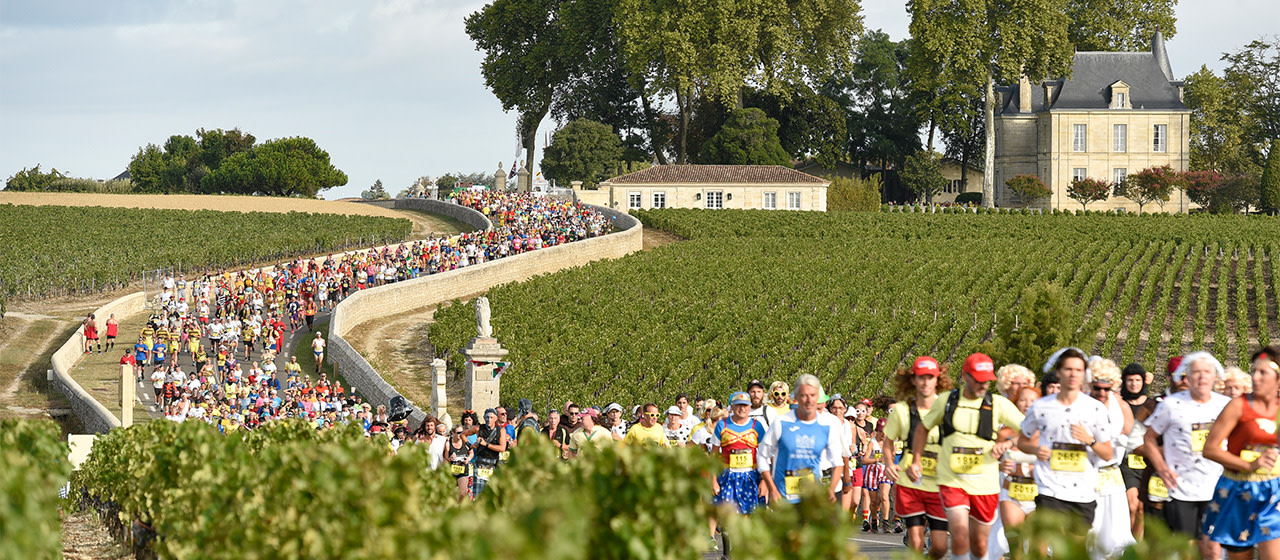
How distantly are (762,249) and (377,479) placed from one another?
49.4 m

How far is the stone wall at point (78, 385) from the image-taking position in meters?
27.1

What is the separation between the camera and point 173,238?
200ft

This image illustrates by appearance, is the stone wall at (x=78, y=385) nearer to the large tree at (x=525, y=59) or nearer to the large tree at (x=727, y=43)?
the large tree at (x=727, y=43)

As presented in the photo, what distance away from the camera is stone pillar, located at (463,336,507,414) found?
26078 mm

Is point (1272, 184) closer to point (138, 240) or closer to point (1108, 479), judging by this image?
point (138, 240)

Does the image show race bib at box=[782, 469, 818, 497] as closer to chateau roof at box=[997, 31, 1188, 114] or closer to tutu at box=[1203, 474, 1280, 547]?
tutu at box=[1203, 474, 1280, 547]

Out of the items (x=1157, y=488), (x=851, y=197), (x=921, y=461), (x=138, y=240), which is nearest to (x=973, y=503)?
(x=921, y=461)

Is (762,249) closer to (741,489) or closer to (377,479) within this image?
(741,489)

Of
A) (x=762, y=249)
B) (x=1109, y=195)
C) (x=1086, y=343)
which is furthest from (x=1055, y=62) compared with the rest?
(x=1086, y=343)

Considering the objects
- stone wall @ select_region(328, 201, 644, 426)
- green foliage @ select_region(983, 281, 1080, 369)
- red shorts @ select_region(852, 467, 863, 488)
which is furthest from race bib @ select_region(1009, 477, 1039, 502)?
green foliage @ select_region(983, 281, 1080, 369)

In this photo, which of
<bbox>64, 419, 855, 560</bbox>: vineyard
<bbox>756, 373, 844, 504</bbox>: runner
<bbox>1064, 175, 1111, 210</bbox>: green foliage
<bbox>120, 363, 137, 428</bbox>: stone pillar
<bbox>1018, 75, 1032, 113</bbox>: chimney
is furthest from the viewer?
<bbox>1018, 75, 1032, 113</bbox>: chimney

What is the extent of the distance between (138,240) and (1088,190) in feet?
161

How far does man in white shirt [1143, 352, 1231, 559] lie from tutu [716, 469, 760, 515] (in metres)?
2.91

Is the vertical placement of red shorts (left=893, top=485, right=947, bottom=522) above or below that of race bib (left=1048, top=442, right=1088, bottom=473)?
below
